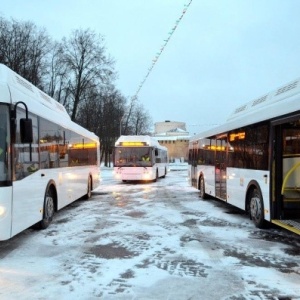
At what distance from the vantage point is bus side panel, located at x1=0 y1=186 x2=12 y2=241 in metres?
7.21

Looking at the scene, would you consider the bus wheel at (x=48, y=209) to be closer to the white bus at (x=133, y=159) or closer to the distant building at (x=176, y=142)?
the white bus at (x=133, y=159)

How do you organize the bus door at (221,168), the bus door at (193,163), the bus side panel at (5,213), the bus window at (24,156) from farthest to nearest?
the bus door at (193,163)
the bus door at (221,168)
the bus window at (24,156)
the bus side panel at (5,213)

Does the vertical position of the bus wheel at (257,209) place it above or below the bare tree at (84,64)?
below

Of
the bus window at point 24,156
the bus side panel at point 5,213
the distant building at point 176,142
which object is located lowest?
the bus side panel at point 5,213

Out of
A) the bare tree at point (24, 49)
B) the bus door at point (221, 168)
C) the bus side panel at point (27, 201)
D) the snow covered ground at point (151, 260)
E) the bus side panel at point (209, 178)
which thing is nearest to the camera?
the snow covered ground at point (151, 260)

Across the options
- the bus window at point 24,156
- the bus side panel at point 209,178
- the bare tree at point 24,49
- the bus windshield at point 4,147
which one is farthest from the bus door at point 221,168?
the bare tree at point 24,49

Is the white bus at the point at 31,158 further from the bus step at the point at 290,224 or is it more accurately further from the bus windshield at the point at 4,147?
the bus step at the point at 290,224

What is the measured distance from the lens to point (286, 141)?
9.48 meters

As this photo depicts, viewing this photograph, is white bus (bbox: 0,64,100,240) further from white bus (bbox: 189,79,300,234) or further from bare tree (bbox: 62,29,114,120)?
bare tree (bbox: 62,29,114,120)

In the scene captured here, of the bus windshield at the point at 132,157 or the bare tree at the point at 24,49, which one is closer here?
the bus windshield at the point at 132,157

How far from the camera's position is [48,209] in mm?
10438

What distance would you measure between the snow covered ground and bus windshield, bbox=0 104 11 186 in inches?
54.9

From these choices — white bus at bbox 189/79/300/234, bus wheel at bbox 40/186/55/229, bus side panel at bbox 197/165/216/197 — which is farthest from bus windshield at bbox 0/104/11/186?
bus side panel at bbox 197/165/216/197

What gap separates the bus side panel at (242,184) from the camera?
9.62m
